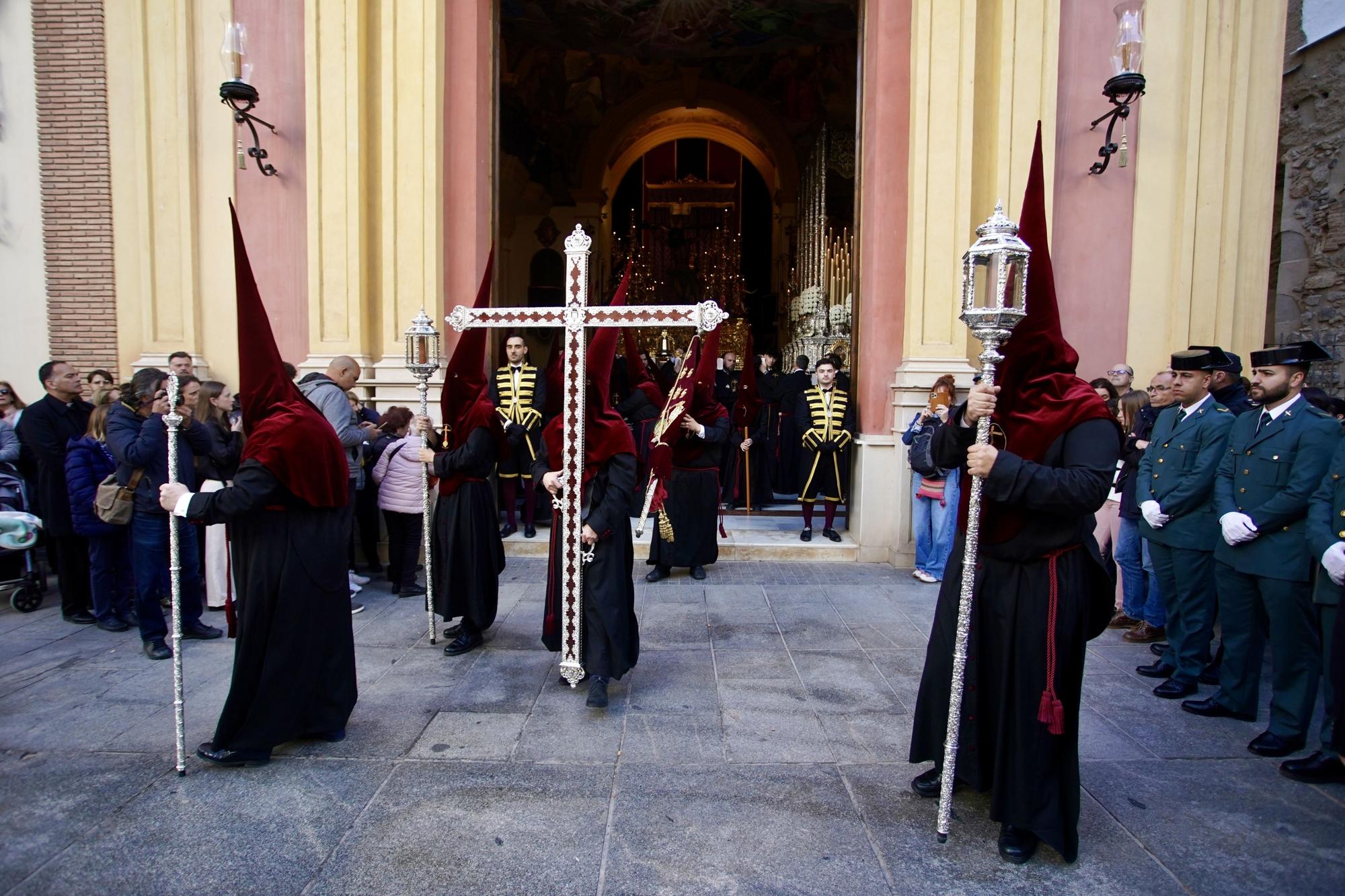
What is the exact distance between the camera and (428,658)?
515 cm

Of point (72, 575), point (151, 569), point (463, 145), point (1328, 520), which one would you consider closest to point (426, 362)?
point (151, 569)

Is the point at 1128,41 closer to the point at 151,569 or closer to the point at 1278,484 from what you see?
the point at 1278,484

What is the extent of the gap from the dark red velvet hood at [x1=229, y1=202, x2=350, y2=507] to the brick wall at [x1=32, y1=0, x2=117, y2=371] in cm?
577

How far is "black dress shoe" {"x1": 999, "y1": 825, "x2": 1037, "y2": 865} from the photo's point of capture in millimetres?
2988

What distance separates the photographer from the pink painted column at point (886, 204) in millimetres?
7734

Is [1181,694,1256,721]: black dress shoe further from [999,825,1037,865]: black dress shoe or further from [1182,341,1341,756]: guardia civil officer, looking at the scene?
[999,825,1037,865]: black dress shoe

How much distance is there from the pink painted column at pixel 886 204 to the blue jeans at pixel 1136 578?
2431mm

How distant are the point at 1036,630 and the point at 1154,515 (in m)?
2.51

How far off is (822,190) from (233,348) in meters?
9.03

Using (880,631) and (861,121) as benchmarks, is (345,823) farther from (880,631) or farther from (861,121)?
(861,121)

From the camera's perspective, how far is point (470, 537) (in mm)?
5316

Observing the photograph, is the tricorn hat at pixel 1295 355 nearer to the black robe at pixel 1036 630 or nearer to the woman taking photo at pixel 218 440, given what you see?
the black robe at pixel 1036 630

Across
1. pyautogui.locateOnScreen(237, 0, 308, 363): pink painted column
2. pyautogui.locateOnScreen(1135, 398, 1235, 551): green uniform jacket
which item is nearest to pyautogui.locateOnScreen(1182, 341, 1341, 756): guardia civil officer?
pyautogui.locateOnScreen(1135, 398, 1235, 551): green uniform jacket

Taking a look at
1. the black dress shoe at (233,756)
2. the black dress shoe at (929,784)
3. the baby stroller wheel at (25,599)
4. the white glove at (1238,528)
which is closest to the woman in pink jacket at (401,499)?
the baby stroller wheel at (25,599)
